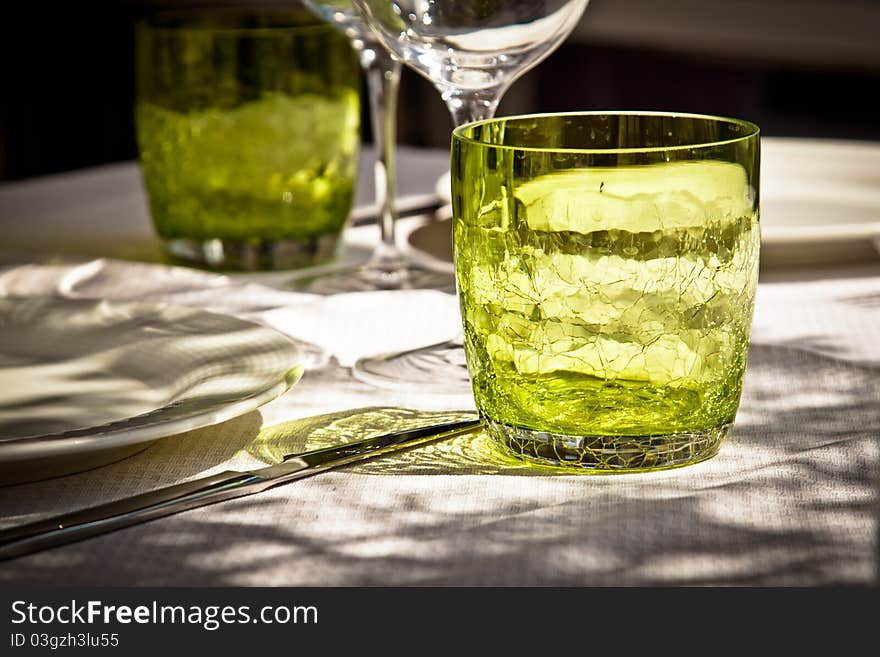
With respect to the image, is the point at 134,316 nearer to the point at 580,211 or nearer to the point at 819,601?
the point at 580,211

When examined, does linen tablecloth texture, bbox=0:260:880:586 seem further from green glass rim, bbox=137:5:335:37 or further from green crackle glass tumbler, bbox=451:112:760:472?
green glass rim, bbox=137:5:335:37

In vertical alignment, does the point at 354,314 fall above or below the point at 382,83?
below

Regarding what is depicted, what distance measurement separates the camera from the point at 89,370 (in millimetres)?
750

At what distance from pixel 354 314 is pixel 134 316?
0.59 feet

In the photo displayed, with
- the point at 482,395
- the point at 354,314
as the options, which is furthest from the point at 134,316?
the point at 482,395

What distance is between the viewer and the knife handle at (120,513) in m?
0.52

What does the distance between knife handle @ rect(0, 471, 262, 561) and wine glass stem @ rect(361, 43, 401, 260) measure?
483 mm

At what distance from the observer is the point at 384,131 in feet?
3.44

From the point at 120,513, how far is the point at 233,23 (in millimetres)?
706

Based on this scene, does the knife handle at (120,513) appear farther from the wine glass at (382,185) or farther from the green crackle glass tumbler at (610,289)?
the wine glass at (382,185)

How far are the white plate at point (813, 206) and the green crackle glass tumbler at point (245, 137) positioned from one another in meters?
0.11

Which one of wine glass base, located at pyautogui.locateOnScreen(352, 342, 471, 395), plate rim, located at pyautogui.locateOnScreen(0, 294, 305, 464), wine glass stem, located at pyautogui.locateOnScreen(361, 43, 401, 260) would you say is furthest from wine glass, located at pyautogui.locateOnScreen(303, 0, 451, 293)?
plate rim, located at pyautogui.locateOnScreen(0, 294, 305, 464)

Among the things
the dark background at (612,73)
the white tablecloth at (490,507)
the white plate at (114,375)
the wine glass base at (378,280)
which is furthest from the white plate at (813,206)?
the dark background at (612,73)

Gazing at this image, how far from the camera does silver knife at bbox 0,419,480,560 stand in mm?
525
